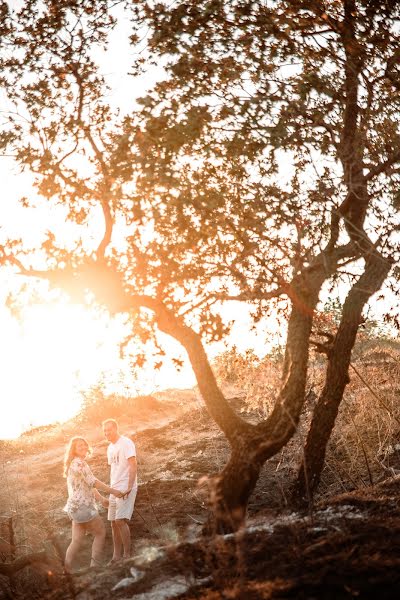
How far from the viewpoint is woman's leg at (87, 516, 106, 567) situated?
277 inches

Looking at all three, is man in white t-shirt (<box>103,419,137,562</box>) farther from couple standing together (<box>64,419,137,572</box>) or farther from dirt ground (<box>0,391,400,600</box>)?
dirt ground (<box>0,391,400,600</box>)

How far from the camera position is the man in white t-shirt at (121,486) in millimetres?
7398

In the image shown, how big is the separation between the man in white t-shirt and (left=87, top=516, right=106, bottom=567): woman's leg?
0.93ft

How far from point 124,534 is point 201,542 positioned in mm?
2381

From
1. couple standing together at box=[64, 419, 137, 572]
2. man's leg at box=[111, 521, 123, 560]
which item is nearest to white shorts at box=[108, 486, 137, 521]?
couple standing together at box=[64, 419, 137, 572]

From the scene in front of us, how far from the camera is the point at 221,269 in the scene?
291 inches

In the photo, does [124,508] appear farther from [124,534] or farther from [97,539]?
[97,539]

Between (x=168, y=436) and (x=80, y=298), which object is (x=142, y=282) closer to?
(x=80, y=298)

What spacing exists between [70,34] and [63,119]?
116 cm

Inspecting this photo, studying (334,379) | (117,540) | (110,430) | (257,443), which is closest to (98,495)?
(117,540)

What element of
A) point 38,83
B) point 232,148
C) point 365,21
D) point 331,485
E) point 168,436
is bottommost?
point 331,485

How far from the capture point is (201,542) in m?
5.31

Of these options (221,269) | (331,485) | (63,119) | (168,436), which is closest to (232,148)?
(221,269)

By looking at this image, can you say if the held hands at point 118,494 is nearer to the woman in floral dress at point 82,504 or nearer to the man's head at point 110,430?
the woman in floral dress at point 82,504
